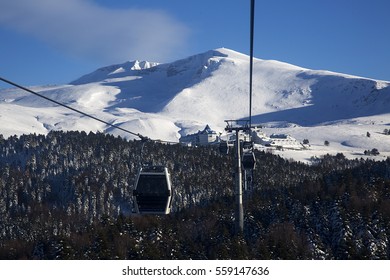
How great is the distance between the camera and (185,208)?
13138 centimetres

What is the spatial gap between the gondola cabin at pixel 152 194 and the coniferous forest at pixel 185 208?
1.49 meters

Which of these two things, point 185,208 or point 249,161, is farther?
point 185,208

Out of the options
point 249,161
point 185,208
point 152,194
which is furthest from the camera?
point 185,208

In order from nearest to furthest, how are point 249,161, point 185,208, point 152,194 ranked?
point 152,194
point 249,161
point 185,208

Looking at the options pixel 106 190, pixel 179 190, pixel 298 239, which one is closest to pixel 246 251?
pixel 298 239

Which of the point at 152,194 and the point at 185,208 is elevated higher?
the point at 152,194

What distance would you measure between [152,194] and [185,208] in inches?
4098

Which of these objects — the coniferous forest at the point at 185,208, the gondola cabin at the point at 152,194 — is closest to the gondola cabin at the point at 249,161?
the coniferous forest at the point at 185,208

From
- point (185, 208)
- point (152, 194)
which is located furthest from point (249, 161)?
point (185, 208)

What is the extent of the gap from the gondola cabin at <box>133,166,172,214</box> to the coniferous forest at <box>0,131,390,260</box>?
1.49 meters

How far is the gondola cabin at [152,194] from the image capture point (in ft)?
92.3

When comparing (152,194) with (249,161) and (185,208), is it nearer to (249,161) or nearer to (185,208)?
(249,161)

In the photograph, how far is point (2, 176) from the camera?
591 feet

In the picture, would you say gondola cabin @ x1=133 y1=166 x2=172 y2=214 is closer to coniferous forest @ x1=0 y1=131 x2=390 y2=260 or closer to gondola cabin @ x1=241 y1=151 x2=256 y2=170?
coniferous forest @ x1=0 y1=131 x2=390 y2=260
